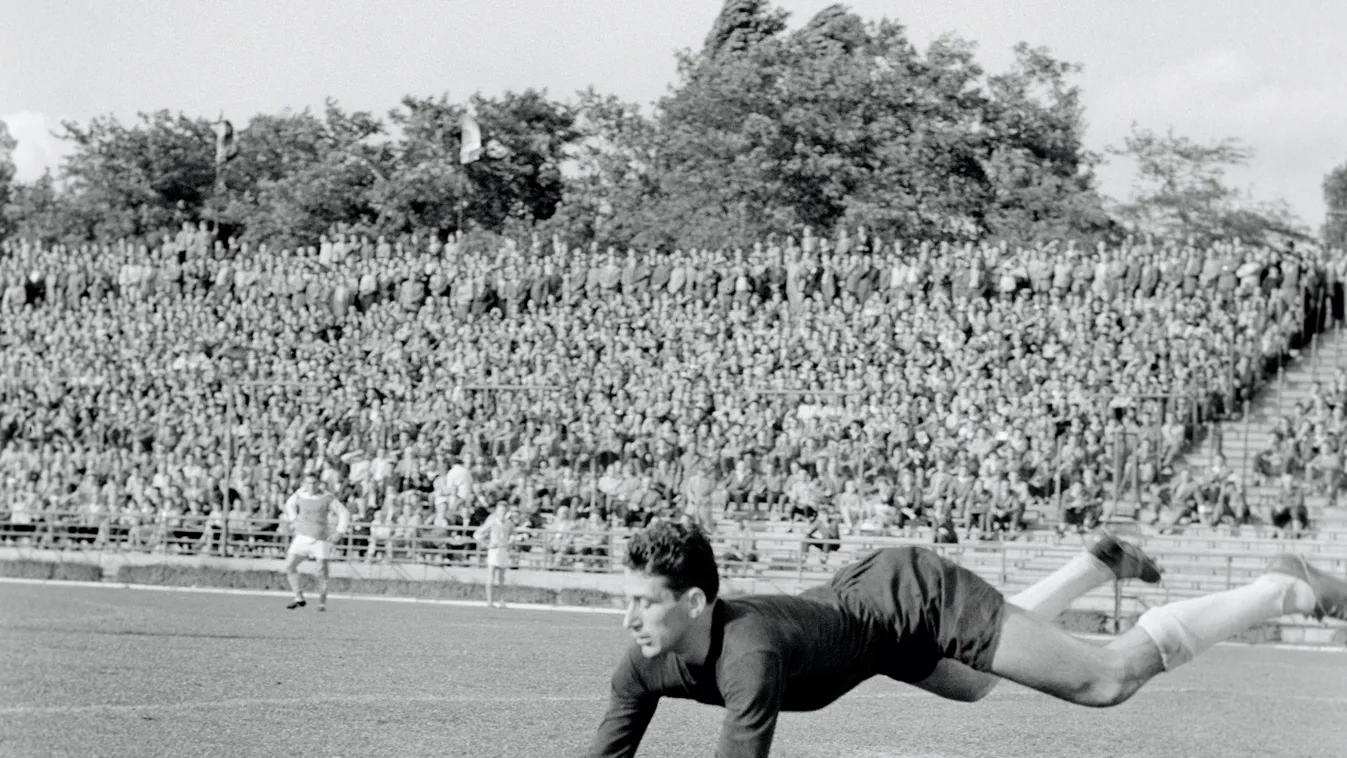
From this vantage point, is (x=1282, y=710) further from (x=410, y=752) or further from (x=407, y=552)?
(x=407, y=552)

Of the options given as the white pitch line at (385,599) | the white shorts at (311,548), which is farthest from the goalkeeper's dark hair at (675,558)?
the white pitch line at (385,599)

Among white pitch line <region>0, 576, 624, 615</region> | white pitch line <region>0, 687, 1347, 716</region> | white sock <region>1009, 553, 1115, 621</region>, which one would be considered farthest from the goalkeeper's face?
white pitch line <region>0, 576, 624, 615</region>

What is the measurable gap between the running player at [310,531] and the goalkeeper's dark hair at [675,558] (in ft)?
50.8

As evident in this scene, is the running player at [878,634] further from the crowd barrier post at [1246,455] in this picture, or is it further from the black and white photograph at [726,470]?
the crowd barrier post at [1246,455]

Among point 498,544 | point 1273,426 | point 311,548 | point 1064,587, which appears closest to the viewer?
point 1064,587

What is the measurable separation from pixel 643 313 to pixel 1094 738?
797 inches

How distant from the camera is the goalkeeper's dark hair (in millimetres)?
5918

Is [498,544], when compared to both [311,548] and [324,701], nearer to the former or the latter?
[311,548]

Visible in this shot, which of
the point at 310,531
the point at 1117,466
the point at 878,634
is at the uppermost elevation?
the point at 1117,466

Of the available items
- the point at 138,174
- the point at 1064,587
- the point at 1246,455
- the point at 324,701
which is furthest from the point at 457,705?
the point at 138,174

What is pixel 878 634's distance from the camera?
6.56 m

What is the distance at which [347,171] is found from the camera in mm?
52312

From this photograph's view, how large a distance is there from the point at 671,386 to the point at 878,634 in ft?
72.3

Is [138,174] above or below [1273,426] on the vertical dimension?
above
